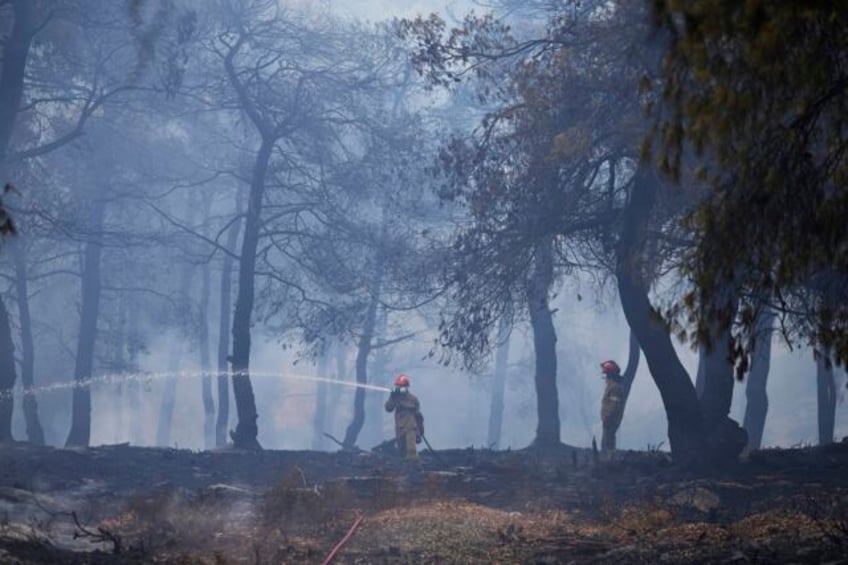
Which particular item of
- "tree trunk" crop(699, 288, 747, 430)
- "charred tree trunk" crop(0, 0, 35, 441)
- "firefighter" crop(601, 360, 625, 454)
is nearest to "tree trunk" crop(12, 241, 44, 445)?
"charred tree trunk" crop(0, 0, 35, 441)

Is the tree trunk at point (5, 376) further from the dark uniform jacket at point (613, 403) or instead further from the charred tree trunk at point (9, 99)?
the dark uniform jacket at point (613, 403)

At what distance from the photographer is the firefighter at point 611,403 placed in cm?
1795

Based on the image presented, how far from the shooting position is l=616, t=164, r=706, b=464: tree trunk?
14.6 metres

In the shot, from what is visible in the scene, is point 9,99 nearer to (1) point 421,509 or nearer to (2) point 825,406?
(1) point 421,509

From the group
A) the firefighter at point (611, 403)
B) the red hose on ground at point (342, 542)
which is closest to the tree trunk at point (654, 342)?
the firefighter at point (611, 403)

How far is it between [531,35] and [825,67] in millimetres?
19887

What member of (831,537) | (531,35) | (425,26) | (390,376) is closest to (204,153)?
(531,35)

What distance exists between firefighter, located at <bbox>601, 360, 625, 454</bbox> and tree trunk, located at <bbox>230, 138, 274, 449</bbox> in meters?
6.61

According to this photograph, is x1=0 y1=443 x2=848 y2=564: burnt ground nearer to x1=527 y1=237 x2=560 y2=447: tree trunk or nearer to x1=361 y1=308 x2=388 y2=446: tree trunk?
x1=527 y1=237 x2=560 y2=447: tree trunk

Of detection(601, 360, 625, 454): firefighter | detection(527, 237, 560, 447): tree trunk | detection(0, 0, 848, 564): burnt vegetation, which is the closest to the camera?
detection(0, 0, 848, 564): burnt vegetation

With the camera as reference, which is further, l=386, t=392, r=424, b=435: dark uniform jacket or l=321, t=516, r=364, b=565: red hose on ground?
l=386, t=392, r=424, b=435: dark uniform jacket

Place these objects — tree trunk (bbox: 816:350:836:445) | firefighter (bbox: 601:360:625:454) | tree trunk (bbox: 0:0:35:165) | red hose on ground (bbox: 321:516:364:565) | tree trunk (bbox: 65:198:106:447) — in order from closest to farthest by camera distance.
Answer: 1. red hose on ground (bbox: 321:516:364:565)
2. firefighter (bbox: 601:360:625:454)
3. tree trunk (bbox: 0:0:35:165)
4. tree trunk (bbox: 816:350:836:445)
5. tree trunk (bbox: 65:198:106:447)

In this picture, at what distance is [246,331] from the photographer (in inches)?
812

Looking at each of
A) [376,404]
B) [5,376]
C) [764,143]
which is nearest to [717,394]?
[764,143]
